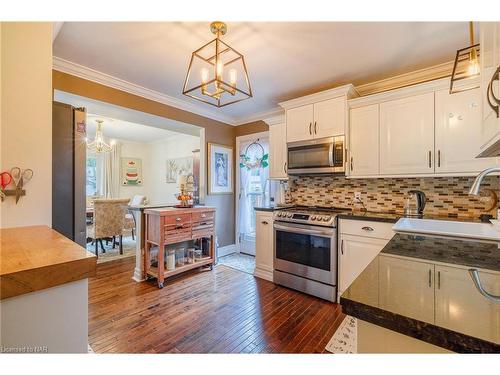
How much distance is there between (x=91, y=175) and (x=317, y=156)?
19.1 feet

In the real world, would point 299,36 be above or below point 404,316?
above

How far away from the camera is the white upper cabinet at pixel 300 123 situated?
9.32 feet

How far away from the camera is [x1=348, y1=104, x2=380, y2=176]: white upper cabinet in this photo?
8.18 ft

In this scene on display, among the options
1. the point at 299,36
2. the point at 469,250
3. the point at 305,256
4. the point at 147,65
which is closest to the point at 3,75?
the point at 147,65

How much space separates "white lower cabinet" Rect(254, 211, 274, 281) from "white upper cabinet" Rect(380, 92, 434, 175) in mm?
1442

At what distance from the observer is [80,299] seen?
66 cm

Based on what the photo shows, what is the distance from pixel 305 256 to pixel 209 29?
7.75 ft

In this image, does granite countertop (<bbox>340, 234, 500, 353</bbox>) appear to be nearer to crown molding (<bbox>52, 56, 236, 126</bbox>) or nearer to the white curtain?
crown molding (<bbox>52, 56, 236, 126</bbox>)

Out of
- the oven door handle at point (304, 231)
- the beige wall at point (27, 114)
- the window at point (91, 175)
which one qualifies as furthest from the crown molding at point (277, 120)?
the window at point (91, 175)

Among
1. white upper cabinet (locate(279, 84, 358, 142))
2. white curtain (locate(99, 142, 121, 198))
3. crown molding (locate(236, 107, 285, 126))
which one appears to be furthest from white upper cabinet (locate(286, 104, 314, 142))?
white curtain (locate(99, 142, 121, 198))

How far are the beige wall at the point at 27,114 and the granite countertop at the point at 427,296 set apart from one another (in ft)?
5.47

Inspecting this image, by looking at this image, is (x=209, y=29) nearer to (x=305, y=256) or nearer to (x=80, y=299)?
(x=80, y=299)

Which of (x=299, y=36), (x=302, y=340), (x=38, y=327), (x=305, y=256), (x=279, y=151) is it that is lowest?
(x=302, y=340)
